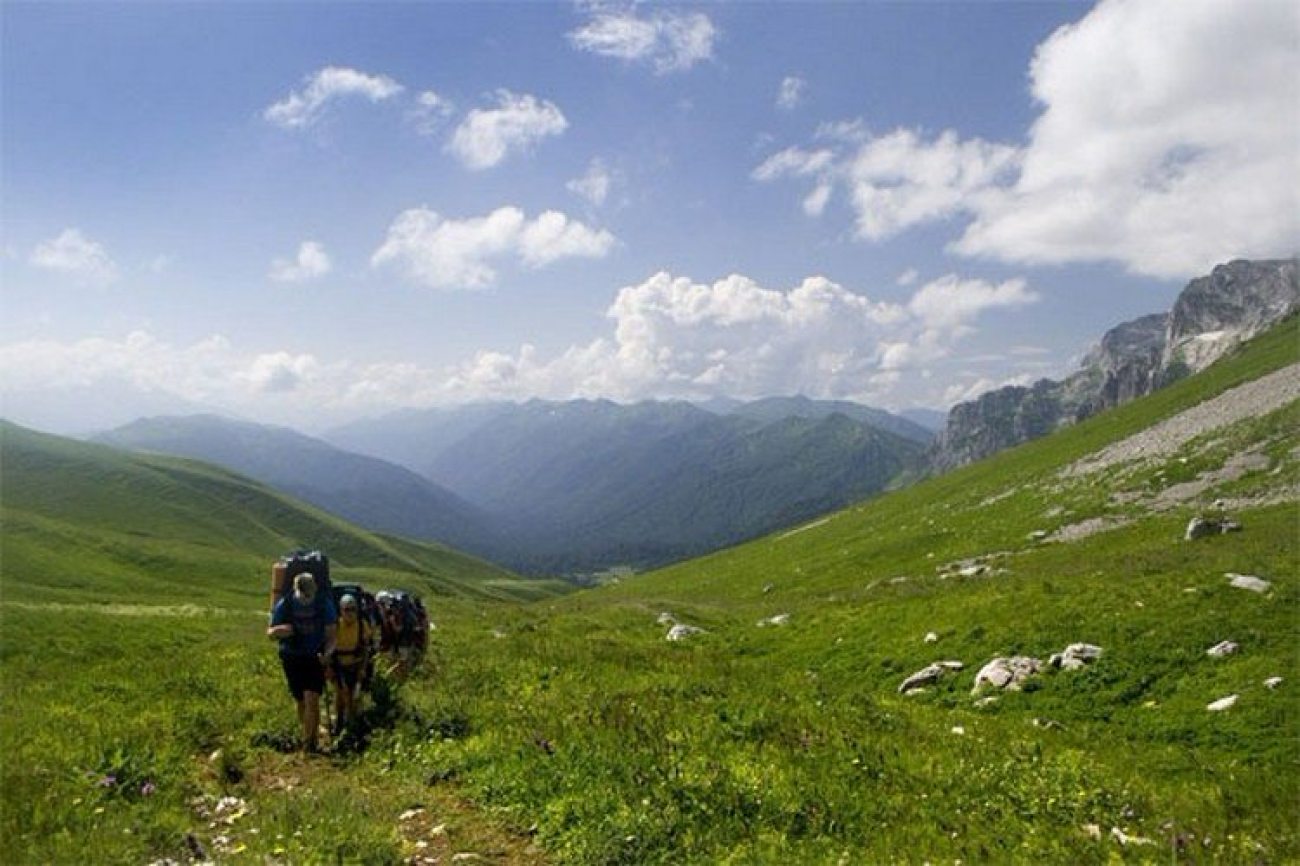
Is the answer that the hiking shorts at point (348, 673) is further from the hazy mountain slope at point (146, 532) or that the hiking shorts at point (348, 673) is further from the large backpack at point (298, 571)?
the hazy mountain slope at point (146, 532)

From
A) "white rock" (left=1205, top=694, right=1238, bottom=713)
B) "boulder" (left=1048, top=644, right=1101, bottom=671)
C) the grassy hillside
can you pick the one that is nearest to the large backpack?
the grassy hillside

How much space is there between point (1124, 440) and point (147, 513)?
15858cm

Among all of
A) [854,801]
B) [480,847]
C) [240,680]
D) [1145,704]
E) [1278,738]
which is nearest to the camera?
[480,847]

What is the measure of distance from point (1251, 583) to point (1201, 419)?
61.0 metres

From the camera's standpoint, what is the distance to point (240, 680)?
62.7 ft

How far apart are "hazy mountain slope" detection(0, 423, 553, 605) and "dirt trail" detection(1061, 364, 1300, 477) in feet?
270

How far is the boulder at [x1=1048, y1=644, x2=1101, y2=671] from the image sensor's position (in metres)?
18.7

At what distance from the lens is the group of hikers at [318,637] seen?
13.8 metres

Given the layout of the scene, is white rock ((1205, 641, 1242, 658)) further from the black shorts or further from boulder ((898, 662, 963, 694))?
the black shorts

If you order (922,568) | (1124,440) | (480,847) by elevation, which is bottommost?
(922,568)

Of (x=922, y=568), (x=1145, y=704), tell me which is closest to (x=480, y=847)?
(x=1145, y=704)

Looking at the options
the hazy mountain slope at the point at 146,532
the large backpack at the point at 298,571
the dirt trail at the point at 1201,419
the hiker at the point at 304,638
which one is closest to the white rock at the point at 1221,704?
the hiker at the point at 304,638

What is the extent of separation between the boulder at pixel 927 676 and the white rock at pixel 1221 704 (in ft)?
19.5

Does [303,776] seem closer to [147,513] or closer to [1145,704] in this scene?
[1145,704]
